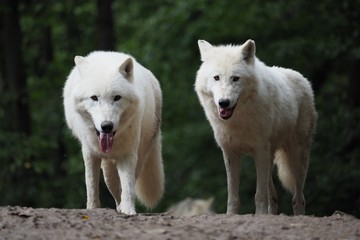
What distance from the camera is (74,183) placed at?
15328 mm

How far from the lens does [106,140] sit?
6.89m

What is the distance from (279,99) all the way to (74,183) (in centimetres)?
819

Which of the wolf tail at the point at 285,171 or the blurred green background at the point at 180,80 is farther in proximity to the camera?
the blurred green background at the point at 180,80

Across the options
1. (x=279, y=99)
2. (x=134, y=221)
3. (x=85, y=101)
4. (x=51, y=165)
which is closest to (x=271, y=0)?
(x=51, y=165)

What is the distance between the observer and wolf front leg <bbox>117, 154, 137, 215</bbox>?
7094 mm

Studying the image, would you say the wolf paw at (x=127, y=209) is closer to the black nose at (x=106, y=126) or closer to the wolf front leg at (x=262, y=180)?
the black nose at (x=106, y=126)

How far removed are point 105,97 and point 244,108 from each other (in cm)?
150

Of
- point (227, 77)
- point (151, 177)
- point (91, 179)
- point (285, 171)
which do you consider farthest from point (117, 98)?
point (285, 171)

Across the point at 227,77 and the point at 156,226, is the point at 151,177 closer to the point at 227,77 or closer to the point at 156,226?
the point at 227,77

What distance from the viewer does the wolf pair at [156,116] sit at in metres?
6.98

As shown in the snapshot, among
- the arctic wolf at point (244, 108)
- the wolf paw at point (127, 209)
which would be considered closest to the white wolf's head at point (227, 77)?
the arctic wolf at point (244, 108)

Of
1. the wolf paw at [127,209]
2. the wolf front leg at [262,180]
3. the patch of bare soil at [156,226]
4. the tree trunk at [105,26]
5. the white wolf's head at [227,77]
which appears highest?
the tree trunk at [105,26]

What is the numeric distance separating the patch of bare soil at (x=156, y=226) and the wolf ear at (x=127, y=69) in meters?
1.41

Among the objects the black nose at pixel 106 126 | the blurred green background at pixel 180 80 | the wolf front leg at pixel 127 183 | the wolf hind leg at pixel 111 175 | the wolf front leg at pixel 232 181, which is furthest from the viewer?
the blurred green background at pixel 180 80
